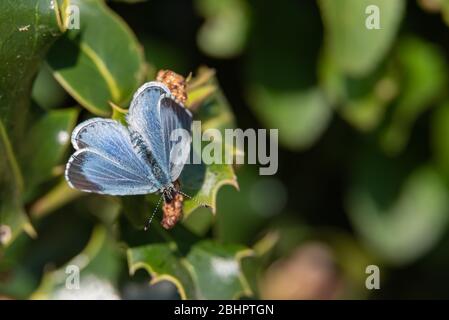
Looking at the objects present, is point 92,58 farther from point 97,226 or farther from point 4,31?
point 97,226

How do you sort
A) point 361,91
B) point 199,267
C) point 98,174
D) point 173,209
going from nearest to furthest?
point 98,174
point 173,209
point 199,267
point 361,91

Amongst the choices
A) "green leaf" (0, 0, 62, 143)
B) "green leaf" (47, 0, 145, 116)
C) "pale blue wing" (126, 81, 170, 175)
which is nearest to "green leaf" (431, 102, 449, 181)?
"green leaf" (47, 0, 145, 116)

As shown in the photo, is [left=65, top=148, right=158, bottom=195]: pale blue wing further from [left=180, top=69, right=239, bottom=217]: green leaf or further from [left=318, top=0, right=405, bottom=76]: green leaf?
[left=318, top=0, right=405, bottom=76]: green leaf

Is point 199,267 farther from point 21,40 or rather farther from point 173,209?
point 21,40

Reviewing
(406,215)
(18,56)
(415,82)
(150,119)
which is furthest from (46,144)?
(406,215)

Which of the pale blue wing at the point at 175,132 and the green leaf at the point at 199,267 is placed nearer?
the pale blue wing at the point at 175,132

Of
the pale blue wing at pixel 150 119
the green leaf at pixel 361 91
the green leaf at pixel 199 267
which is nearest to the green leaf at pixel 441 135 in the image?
the green leaf at pixel 361 91

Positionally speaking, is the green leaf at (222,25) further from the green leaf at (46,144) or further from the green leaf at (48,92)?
the green leaf at (46,144)
